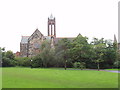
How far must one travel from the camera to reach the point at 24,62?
66.2m

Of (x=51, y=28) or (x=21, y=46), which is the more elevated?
(x=51, y=28)

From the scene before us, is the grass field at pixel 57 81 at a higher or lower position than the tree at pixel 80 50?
lower

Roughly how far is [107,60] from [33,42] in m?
39.0

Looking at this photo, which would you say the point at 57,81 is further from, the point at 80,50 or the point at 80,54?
the point at 80,54

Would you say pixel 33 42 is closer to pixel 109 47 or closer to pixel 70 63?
pixel 70 63

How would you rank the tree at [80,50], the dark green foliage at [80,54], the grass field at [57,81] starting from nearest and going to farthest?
the grass field at [57,81]
the dark green foliage at [80,54]
the tree at [80,50]

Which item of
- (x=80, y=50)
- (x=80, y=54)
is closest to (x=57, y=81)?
(x=80, y=50)

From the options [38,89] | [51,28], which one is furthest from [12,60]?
[38,89]

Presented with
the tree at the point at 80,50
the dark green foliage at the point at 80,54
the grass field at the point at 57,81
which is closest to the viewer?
the grass field at the point at 57,81

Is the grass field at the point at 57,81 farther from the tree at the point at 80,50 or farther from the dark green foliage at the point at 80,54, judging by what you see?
the tree at the point at 80,50

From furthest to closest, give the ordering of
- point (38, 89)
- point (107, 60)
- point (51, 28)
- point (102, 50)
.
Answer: point (51, 28) < point (107, 60) < point (102, 50) < point (38, 89)

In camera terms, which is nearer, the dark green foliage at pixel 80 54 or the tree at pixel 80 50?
the dark green foliage at pixel 80 54

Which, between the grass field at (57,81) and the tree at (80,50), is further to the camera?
the tree at (80,50)

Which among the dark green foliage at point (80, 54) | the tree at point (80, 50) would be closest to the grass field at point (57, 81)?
the dark green foliage at point (80, 54)
